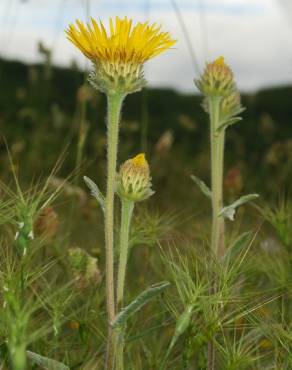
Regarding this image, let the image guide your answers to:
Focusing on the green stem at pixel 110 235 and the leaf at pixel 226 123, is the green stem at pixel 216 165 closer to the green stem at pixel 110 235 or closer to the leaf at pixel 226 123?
the leaf at pixel 226 123

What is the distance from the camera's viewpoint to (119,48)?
1.99 meters

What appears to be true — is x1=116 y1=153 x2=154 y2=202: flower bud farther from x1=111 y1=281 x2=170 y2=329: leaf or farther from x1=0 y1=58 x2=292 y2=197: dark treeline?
x1=0 y1=58 x2=292 y2=197: dark treeline

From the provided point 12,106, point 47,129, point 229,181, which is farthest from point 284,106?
point 229,181

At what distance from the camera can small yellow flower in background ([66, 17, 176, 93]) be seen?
196 cm

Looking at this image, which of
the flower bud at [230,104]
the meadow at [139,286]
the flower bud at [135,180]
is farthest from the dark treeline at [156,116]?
the flower bud at [135,180]

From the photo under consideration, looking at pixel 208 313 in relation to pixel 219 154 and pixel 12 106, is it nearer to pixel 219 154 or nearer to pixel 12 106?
pixel 219 154

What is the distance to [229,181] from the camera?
3.89 m

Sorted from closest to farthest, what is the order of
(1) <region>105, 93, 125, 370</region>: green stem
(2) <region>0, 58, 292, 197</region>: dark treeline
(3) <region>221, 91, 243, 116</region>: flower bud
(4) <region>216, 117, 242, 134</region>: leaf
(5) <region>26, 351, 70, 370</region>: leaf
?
1. (5) <region>26, 351, 70, 370</region>: leaf
2. (1) <region>105, 93, 125, 370</region>: green stem
3. (4) <region>216, 117, 242, 134</region>: leaf
4. (3) <region>221, 91, 243, 116</region>: flower bud
5. (2) <region>0, 58, 292, 197</region>: dark treeline

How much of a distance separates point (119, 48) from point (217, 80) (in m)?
0.71

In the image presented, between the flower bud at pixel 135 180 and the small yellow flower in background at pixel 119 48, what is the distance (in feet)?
0.69


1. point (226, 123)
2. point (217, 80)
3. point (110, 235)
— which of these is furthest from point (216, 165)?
point (110, 235)

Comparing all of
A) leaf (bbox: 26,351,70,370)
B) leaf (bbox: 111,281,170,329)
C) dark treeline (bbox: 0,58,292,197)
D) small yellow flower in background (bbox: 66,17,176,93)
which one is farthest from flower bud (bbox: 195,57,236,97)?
dark treeline (bbox: 0,58,292,197)

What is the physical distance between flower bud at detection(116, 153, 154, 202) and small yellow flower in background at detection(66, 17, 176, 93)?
0.21 meters

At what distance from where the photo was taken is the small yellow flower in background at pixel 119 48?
1962 mm
